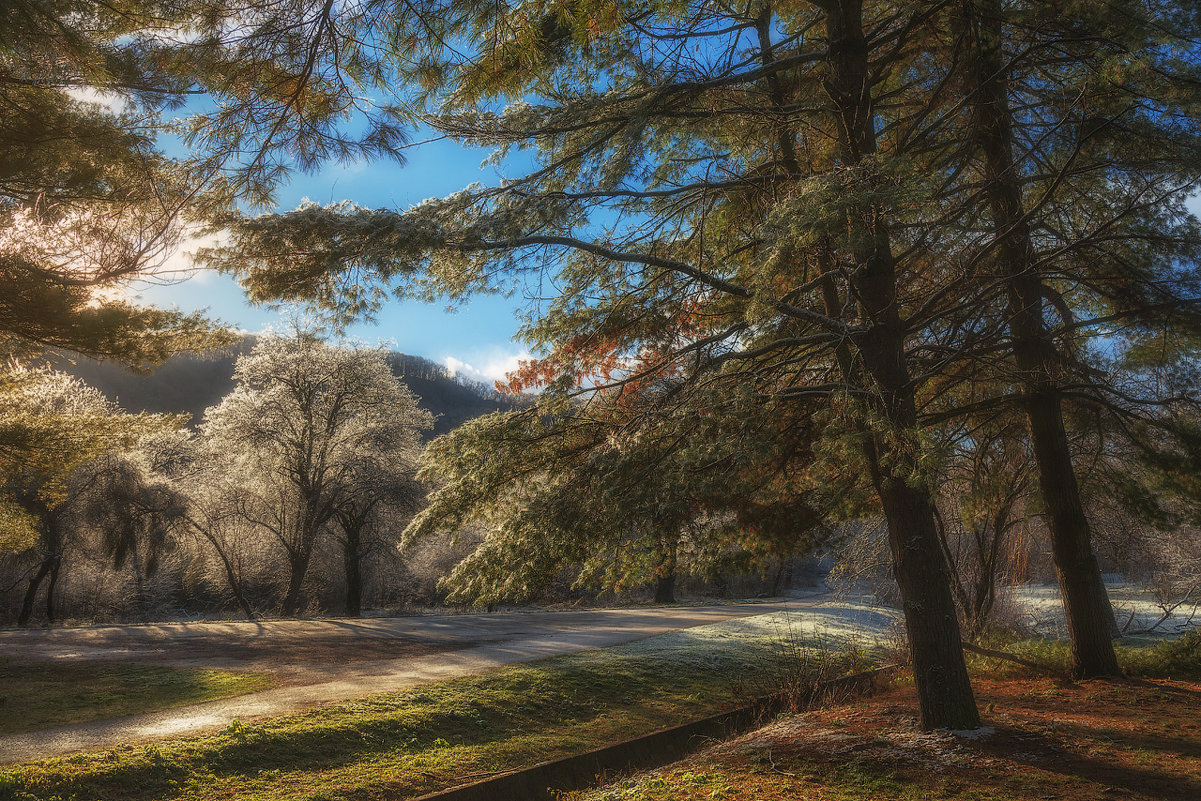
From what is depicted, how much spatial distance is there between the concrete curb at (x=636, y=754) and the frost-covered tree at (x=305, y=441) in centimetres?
1750

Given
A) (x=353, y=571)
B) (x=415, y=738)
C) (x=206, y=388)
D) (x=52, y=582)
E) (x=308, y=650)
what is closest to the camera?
(x=415, y=738)

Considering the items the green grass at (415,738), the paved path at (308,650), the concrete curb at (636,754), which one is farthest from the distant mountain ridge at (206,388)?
the concrete curb at (636,754)

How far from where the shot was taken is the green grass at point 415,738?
5.68 metres

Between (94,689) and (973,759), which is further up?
(973,759)

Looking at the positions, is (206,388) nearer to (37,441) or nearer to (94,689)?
(37,441)

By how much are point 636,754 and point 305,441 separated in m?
20.6

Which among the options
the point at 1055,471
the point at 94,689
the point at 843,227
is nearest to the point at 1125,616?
the point at 1055,471

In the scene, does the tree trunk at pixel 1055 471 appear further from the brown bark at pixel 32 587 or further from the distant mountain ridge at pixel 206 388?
the distant mountain ridge at pixel 206 388

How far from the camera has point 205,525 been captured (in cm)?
2453

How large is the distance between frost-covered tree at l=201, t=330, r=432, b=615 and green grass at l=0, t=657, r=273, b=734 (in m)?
12.7

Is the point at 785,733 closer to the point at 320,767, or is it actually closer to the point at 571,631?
the point at 320,767

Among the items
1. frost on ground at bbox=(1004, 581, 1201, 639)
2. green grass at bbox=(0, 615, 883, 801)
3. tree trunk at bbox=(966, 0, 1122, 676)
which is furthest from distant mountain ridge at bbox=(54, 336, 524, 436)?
tree trunk at bbox=(966, 0, 1122, 676)

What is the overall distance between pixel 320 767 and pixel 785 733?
4.68 metres

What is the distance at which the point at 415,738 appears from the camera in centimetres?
748
